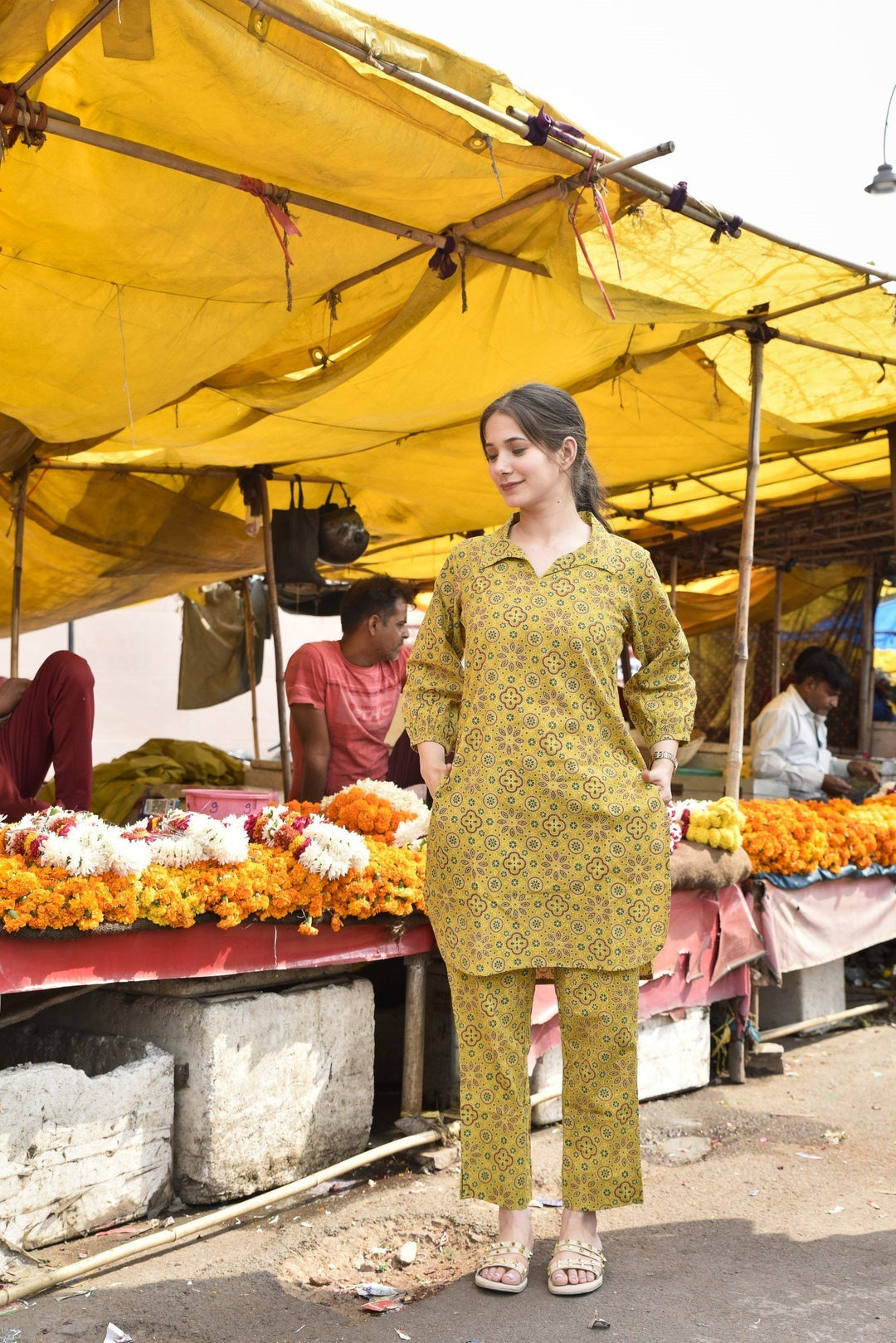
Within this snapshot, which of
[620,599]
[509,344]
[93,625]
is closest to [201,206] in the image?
[509,344]

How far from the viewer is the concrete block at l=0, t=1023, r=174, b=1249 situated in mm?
3072

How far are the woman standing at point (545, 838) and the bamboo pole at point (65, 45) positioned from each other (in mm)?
1303

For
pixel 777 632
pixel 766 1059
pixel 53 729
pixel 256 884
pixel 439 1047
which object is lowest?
pixel 766 1059

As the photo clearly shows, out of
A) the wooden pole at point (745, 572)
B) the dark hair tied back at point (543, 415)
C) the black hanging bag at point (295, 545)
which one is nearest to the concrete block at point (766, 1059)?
the wooden pole at point (745, 572)

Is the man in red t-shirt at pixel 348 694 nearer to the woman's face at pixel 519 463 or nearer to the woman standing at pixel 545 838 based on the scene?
the woman standing at pixel 545 838

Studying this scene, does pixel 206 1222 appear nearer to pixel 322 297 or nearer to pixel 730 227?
pixel 322 297

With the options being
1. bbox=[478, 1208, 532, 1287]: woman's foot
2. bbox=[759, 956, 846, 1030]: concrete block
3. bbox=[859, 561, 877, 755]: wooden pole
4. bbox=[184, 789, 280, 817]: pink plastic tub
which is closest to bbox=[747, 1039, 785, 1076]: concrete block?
bbox=[759, 956, 846, 1030]: concrete block

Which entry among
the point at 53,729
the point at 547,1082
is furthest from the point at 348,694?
the point at 547,1082

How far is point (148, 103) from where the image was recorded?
3.29m

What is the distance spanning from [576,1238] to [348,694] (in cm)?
268

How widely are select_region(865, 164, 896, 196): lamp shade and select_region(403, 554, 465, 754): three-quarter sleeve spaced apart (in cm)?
592

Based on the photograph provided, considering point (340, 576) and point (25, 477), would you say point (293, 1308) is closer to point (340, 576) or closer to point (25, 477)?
point (25, 477)

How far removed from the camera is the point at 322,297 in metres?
4.84

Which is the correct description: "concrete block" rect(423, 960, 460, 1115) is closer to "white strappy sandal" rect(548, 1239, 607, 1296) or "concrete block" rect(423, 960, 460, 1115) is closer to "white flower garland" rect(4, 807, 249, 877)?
"white flower garland" rect(4, 807, 249, 877)
